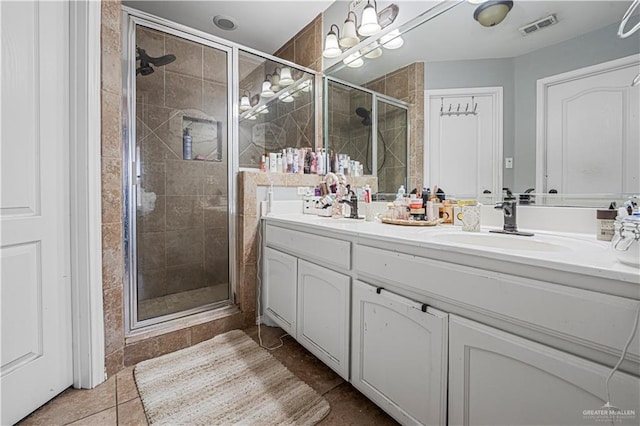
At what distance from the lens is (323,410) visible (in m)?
1.18

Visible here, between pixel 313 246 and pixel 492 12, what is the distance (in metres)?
1.34

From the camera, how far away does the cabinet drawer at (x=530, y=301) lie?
1.88 ft

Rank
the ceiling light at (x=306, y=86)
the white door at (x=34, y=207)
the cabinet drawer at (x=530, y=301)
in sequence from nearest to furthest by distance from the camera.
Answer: the cabinet drawer at (x=530, y=301)
the white door at (x=34, y=207)
the ceiling light at (x=306, y=86)

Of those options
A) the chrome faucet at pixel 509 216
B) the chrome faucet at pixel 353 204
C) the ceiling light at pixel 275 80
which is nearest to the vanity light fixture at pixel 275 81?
the ceiling light at pixel 275 80

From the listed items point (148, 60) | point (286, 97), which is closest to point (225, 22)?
point (286, 97)

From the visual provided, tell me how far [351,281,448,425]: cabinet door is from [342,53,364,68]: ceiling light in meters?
1.59

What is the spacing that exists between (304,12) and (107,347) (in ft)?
8.23

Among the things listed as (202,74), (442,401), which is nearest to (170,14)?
(202,74)

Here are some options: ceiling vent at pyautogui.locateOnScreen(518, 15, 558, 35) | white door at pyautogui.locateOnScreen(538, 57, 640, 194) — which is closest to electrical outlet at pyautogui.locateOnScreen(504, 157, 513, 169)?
white door at pyautogui.locateOnScreen(538, 57, 640, 194)

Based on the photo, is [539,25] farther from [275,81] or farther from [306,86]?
[275,81]

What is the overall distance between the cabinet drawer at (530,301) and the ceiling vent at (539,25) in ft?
3.55

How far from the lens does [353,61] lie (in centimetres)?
205

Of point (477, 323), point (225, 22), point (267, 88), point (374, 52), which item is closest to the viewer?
point (477, 323)

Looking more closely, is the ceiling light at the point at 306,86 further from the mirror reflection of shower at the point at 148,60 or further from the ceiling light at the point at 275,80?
the mirror reflection of shower at the point at 148,60
